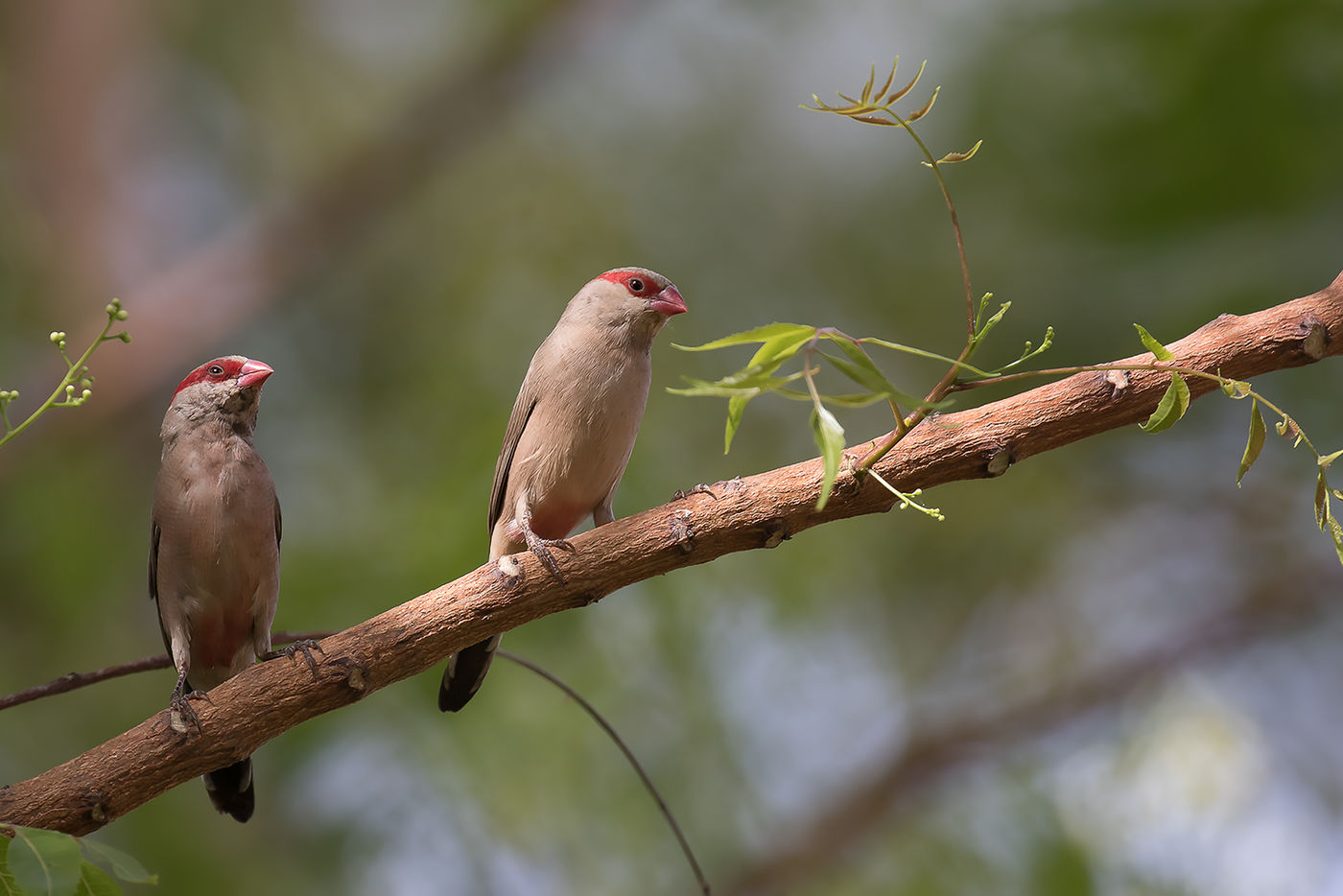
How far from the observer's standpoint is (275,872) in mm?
6914

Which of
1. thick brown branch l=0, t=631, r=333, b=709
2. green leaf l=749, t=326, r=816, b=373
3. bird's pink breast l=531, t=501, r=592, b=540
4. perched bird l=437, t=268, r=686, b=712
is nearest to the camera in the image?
green leaf l=749, t=326, r=816, b=373

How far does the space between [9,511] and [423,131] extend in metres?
3.62

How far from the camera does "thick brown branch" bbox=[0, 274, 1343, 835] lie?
8.54 ft

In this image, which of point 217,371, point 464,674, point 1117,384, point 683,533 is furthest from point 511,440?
point 1117,384

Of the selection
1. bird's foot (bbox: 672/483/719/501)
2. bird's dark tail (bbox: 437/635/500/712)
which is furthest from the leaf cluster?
bird's dark tail (bbox: 437/635/500/712)

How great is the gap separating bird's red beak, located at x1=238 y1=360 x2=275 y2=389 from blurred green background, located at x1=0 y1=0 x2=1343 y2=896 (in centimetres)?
186

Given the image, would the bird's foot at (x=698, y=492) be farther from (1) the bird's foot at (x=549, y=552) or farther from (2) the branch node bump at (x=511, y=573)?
(2) the branch node bump at (x=511, y=573)

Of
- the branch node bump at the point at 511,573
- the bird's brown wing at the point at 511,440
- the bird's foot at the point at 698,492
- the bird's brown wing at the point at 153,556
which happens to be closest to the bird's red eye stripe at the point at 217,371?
the bird's brown wing at the point at 153,556

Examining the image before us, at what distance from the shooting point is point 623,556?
285 centimetres

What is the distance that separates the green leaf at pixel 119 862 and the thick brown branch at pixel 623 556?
39 centimetres

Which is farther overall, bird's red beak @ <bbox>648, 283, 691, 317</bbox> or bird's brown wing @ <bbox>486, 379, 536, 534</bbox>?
bird's brown wing @ <bbox>486, 379, 536, 534</bbox>

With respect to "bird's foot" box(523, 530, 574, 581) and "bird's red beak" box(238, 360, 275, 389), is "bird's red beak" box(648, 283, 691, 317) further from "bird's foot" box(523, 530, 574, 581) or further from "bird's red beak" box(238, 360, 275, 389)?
"bird's red beak" box(238, 360, 275, 389)

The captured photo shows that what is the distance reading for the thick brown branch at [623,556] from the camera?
2602 mm

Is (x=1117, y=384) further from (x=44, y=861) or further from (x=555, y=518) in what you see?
(x=44, y=861)
